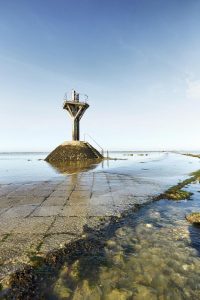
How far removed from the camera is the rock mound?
1842 inches

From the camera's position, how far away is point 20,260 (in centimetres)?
509

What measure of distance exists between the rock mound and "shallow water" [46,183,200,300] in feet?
131

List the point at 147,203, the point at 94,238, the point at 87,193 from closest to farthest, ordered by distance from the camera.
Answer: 1. the point at 94,238
2. the point at 147,203
3. the point at 87,193

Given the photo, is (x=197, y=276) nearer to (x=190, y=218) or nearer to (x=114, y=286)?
(x=114, y=286)

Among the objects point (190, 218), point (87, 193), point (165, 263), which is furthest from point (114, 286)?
point (87, 193)

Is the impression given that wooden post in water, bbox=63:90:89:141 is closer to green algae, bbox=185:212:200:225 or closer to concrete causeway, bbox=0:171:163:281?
concrete causeway, bbox=0:171:163:281

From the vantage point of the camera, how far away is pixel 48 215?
8.46 meters

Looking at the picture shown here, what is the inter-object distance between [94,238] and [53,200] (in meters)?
4.94

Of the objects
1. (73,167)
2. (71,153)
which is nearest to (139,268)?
(73,167)

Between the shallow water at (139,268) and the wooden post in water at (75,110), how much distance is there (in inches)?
1686

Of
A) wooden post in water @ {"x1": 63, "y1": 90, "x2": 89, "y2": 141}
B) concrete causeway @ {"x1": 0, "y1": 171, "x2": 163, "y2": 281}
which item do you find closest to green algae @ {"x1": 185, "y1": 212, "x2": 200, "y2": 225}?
concrete causeway @ {"x1": 0, "y1": 171, "x2": 163, "y2": 281}

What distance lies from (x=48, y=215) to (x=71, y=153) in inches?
1525

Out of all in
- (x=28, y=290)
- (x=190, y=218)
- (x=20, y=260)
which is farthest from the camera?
(x=190, y=218)

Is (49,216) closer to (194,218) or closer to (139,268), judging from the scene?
(139,268)
